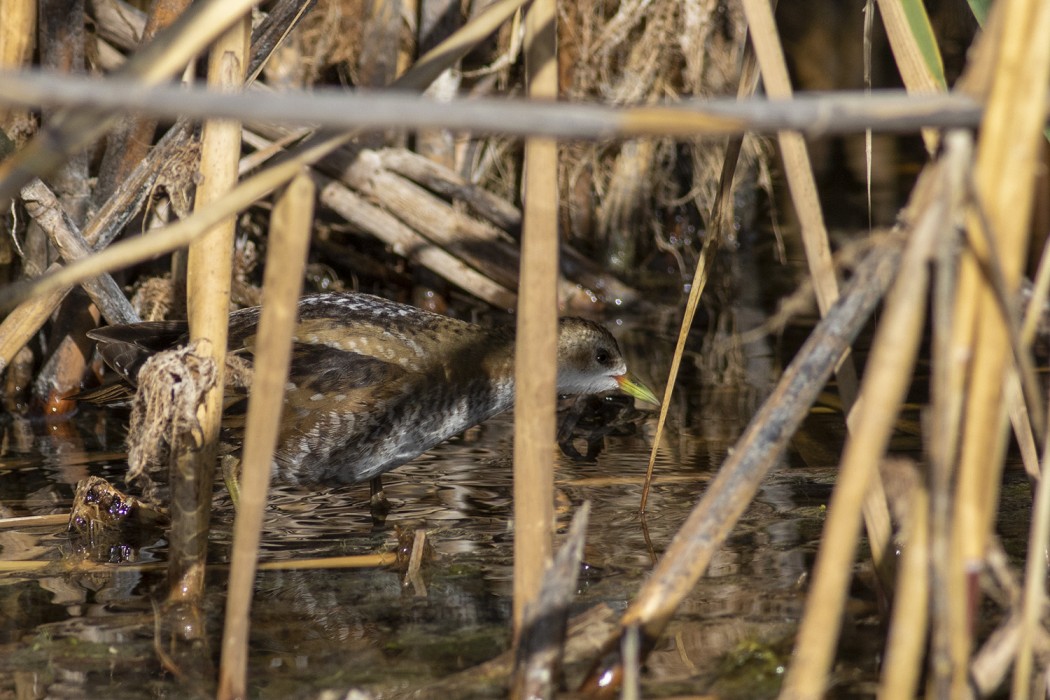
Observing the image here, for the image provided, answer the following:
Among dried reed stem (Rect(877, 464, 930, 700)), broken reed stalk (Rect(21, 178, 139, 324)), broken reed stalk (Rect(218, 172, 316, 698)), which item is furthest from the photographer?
broken reed stalk (Rect(21, 178, 139, 324))

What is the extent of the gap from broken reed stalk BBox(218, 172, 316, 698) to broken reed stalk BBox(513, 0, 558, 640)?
0.38m

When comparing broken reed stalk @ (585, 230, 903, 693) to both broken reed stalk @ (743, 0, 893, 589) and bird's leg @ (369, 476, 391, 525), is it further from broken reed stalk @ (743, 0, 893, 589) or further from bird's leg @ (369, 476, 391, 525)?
bird's leg @ (369, 476, 391, 525)

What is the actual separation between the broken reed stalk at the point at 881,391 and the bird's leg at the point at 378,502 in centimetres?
204

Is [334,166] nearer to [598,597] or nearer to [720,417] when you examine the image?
[720,417]

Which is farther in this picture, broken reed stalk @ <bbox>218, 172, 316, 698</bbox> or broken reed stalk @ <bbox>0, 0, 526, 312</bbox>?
broken reed stalk @ <bbox>218, 172, 316, 698</bbox>

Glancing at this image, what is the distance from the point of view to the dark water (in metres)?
2.30

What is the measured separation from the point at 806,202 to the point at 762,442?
0.57 meters

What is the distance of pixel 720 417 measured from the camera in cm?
429

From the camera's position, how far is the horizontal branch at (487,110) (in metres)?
1.06

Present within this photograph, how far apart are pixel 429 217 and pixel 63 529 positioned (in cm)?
260

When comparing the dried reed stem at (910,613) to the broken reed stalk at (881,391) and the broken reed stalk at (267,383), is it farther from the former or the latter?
the broken reed stalk at (267,383)

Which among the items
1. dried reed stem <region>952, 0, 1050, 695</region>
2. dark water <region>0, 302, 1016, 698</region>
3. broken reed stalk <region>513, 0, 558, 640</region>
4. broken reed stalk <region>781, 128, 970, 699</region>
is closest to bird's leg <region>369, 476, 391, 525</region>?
dark water <region>0, 302, 1016, 698</region>

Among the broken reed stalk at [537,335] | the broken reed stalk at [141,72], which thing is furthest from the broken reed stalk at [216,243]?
the broken reed stalk at [141,72]

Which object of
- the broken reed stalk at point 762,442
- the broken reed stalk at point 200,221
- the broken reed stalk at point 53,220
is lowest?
the broken reed stalk at point 762,442
